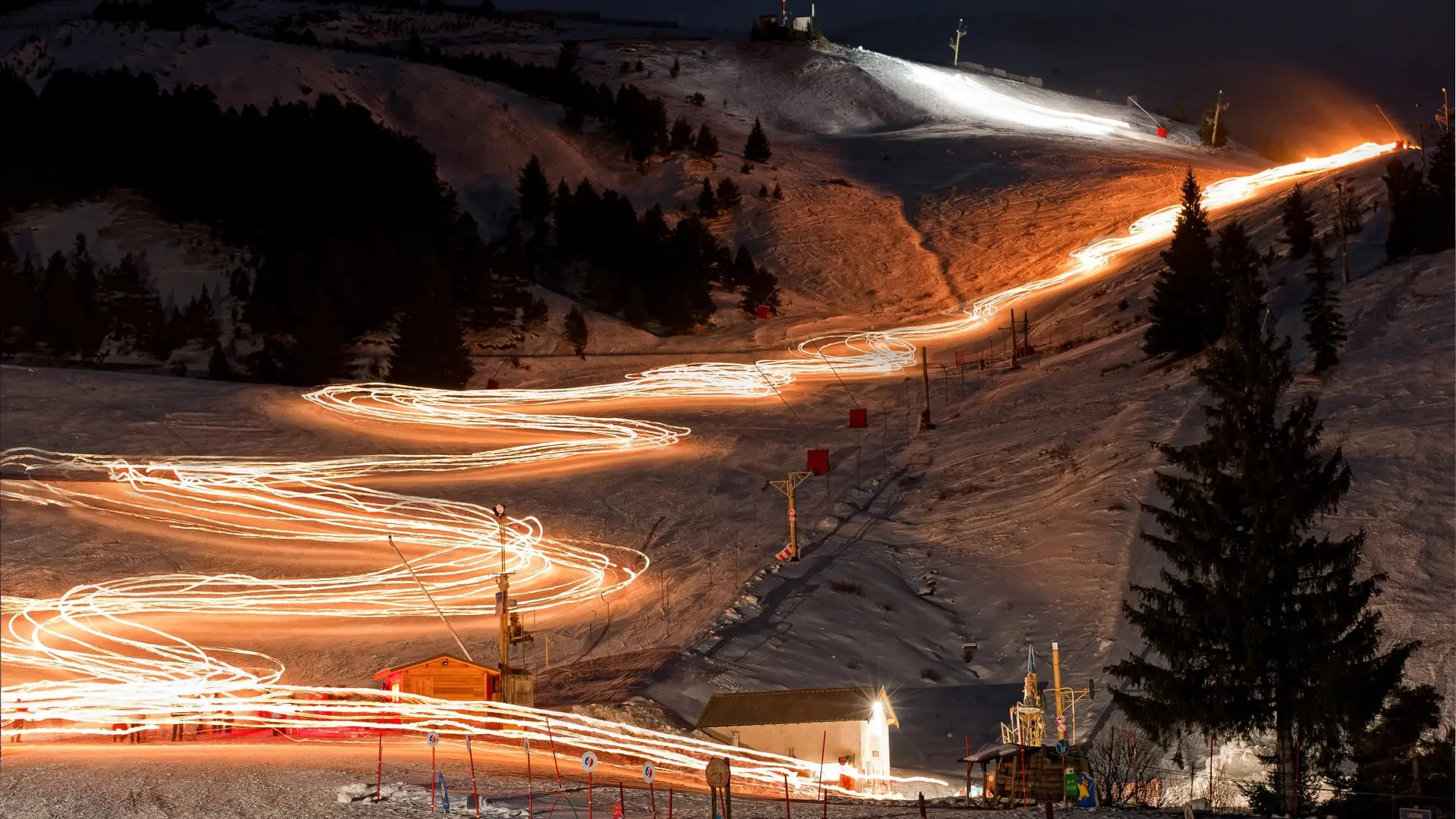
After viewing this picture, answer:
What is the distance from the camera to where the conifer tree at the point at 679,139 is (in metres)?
88.3

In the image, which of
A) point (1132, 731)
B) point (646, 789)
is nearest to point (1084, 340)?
point (1132, 731)

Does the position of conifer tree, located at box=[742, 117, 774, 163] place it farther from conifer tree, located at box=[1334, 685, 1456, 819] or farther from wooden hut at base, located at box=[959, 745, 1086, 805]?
wooden hut at base, located at box=[959, 745, 1086, 805]

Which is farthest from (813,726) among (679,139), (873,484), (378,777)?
(679,139)

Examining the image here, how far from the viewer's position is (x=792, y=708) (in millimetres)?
23625

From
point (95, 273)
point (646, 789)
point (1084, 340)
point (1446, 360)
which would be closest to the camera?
point (646, 789)

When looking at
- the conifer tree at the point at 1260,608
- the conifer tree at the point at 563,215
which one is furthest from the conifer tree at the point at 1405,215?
the conifer tree at the point at 563,215

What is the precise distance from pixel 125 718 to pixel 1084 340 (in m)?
38.0

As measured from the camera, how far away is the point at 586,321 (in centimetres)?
6384

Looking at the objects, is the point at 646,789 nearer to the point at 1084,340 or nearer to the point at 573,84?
the point at 1084,340

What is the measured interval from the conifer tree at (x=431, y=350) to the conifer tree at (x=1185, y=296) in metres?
23.0

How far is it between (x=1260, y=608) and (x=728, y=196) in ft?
209

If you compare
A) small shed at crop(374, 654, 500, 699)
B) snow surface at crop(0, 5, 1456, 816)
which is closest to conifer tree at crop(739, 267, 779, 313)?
snow surface at crop(0, 5, 1456, 816)

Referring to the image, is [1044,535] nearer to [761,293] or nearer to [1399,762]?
[1399,762]

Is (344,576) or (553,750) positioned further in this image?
(344,576)
